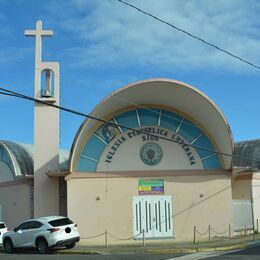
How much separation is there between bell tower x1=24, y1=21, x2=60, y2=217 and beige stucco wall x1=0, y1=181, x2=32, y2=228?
1.44 m

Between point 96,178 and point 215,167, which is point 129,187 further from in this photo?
point 215,167

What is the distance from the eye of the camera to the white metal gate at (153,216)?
86.6ft

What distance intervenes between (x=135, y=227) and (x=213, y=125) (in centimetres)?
664

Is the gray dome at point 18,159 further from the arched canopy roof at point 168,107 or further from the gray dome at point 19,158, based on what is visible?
the arched canopy roof at point 168,107

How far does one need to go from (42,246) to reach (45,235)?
1.81 feet

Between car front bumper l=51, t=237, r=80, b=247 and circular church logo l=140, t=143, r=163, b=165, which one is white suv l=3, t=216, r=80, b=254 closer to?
car front bumper l=51, t=237, r=80, b=247

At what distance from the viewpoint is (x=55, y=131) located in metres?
28.4

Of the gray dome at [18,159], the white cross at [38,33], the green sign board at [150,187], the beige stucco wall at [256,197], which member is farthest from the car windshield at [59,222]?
the beige stucco wall at [256,197]

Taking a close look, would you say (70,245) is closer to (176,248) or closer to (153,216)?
(176,248)

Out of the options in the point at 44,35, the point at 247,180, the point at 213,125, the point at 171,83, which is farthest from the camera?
the point at 247,180

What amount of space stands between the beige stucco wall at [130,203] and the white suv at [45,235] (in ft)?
10.5

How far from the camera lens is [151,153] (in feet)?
90.0

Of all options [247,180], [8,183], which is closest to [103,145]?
[8,183]

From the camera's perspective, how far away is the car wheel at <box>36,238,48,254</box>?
22.2 meters
